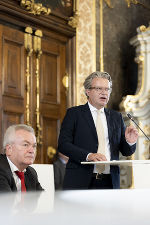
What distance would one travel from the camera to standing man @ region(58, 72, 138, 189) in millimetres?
2557

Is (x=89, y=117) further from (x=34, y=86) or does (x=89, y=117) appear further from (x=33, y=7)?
(x=33, y=7)

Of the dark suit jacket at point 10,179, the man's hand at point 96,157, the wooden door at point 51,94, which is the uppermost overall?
the wooden door at point 51,94

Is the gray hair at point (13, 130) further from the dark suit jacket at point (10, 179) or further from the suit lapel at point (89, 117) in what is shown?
the suit lapel at point (89, 117)

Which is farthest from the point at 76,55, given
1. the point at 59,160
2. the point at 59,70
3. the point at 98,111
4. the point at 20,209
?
the point at 20,209

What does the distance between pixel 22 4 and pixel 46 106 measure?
4.83ft

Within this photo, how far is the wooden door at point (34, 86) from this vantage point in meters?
5.47

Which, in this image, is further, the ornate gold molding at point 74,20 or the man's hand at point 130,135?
the ornate gold molding at point 74,20

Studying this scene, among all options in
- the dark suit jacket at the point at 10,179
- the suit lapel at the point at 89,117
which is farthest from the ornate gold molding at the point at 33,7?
the dark suit jacket at the point at 10,179

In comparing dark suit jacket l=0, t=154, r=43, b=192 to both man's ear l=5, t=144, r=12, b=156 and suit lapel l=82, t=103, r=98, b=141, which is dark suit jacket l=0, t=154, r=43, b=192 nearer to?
man's ear l=5, t=144, r=12, b=156

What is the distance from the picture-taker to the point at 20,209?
0.52ft

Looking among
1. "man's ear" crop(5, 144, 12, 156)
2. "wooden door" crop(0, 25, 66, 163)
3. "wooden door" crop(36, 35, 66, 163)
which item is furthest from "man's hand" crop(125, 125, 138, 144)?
"wooden door" crop(36, 35, 66, 163)

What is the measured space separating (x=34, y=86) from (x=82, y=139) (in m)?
3.27

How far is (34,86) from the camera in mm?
5902

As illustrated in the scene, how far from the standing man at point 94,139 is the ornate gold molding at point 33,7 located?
3.03 metres
